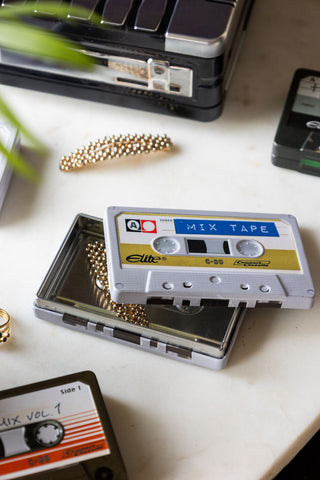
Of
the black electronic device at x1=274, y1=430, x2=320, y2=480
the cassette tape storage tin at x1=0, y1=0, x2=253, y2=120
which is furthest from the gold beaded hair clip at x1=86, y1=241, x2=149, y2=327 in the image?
the black electronic device at x1=274, y1=430, x2=320, y2=480

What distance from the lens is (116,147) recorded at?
1.02 metres

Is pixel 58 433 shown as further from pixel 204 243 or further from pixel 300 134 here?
pixel 300 134

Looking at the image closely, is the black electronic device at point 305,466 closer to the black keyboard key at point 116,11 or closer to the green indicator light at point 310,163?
the green indicator light at point 310,163

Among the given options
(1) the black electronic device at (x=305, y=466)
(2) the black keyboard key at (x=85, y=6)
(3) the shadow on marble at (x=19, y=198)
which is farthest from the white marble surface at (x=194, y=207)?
(1) the black electronic device at (x=305, y=466)

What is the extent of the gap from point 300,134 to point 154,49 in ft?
0.84

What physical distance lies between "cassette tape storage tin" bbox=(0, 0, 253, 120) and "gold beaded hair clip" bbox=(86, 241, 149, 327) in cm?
30

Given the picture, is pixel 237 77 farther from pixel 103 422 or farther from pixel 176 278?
pixel 103 422

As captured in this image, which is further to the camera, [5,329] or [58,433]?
[5,329]

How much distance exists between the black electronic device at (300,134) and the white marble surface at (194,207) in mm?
23

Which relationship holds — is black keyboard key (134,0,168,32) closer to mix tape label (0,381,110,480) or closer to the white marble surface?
the white marble surface

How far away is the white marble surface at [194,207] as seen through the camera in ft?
2.41

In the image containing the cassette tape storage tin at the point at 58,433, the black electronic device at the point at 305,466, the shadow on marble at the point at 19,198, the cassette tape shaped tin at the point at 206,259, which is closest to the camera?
the cassette tape storage tin at the point at 58,433

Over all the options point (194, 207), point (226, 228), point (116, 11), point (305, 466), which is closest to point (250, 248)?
point (226, 228)

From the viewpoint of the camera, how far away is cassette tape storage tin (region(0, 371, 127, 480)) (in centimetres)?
68
